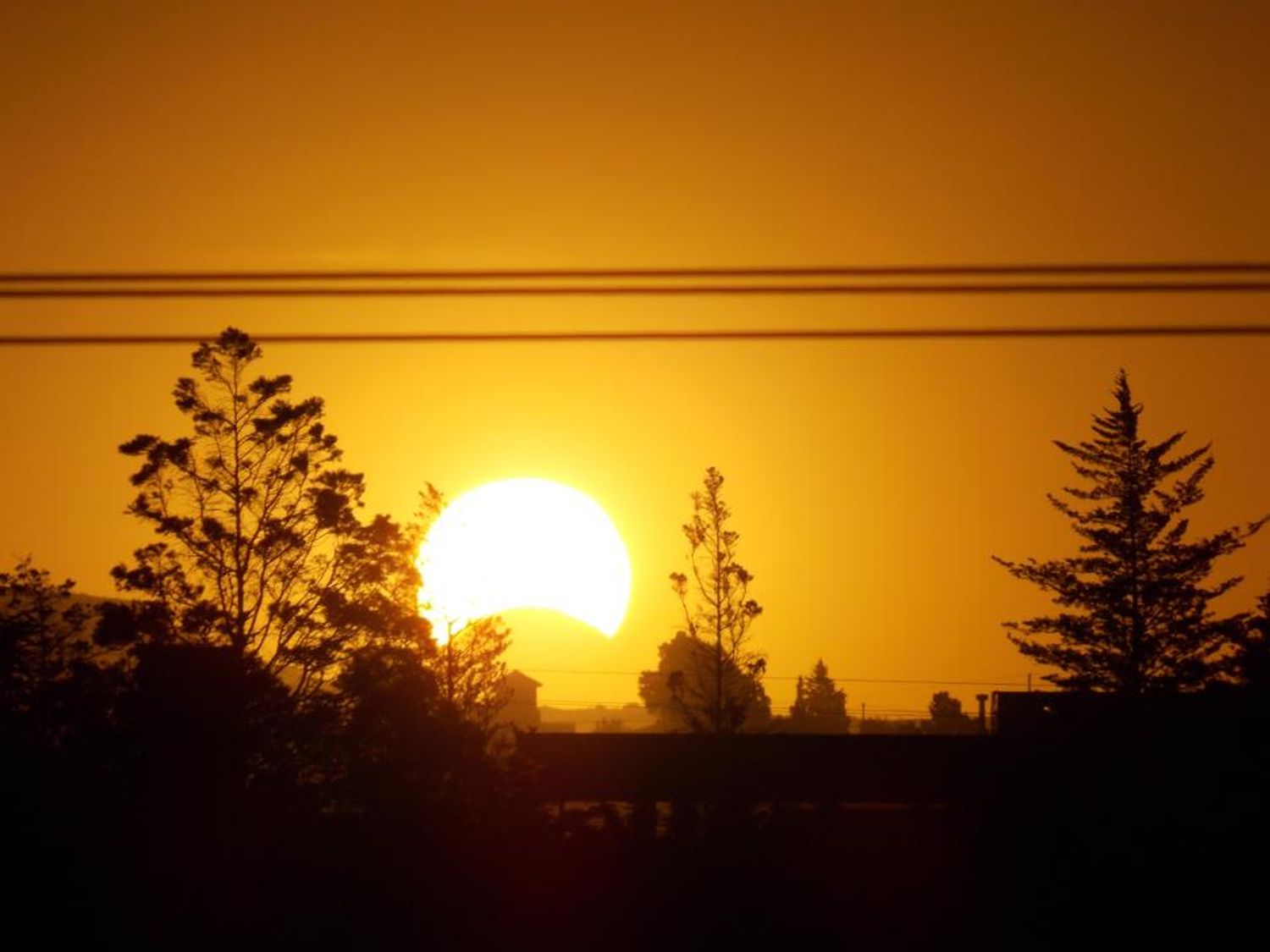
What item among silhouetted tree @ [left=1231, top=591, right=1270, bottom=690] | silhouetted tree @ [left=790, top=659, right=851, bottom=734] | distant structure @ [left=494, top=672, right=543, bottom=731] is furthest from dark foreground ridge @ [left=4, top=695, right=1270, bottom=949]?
distant structure @ [left=494, top=672, right=543, bottom=731]

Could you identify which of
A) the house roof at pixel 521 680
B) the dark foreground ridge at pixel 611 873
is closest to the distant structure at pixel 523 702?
the house roof at pixel 521 680

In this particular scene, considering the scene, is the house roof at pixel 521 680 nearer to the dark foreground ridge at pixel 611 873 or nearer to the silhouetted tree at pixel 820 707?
the silhouetted tree at pixel 820 707

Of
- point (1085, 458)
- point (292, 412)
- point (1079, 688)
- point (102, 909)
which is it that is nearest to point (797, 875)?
point (102, 909)

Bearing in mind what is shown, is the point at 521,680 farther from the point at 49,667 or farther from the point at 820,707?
the point at 49,667

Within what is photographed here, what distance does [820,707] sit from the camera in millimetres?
118062

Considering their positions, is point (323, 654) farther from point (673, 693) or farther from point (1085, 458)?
point (1085, 458)

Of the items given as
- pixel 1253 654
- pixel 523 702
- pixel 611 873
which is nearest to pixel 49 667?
pixel 611 873

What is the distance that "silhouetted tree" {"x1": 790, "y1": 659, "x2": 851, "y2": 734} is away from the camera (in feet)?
297

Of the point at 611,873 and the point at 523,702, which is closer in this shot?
the point at 611,873

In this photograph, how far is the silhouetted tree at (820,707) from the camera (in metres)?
90.4

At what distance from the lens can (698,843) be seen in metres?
16.3

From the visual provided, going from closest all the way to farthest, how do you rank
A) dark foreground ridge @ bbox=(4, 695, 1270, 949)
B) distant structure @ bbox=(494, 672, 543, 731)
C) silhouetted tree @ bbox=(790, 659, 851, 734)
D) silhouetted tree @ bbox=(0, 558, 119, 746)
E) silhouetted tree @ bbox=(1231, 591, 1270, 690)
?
dark foreground ridge @ bbox=(4, 695, 1270, 949)
silhouetted tree @ bbox=(0, 558, 119, 746)
silhouetted tree @ bbox=(1231, 591, 1270, 690)
silhouetted tree @ bbox=(790, 659, 851, 734)
distant structure @ bbox=(494, 672, 543, 731)

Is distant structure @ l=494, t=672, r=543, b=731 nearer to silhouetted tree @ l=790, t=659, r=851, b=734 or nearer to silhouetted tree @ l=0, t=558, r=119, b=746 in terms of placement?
silhouetted tree @ l=790, t=659, r=851, b=734

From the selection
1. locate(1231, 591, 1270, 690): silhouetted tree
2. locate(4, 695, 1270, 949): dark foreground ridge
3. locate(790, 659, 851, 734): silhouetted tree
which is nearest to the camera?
locate(4, 695, 1270, 949): dark foreground ridge
